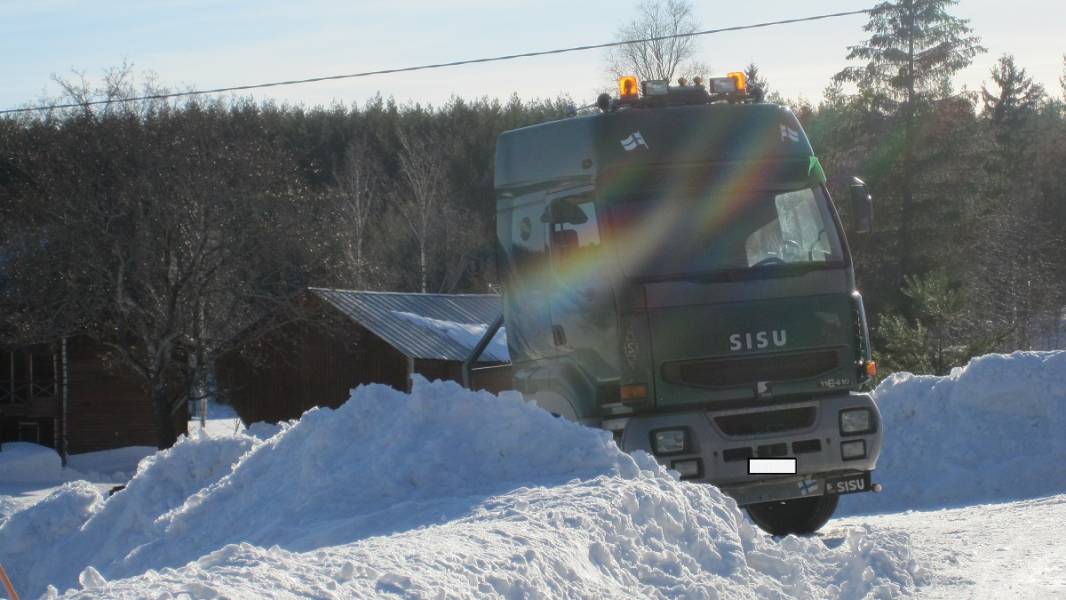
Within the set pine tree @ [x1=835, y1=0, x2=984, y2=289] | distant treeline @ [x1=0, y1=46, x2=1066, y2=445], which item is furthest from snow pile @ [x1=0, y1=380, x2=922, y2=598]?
pine tree @ [x1=835, y1=0, x2=984, y2=289]

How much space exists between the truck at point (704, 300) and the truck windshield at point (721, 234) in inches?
0.5

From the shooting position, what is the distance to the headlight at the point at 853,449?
1046 cm

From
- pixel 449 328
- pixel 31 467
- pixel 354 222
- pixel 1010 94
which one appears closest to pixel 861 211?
pixel 449 328

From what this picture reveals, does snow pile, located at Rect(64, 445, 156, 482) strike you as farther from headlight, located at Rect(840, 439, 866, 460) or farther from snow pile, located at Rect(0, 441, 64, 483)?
headlight, located at Rect(840, 439, 866, 460)

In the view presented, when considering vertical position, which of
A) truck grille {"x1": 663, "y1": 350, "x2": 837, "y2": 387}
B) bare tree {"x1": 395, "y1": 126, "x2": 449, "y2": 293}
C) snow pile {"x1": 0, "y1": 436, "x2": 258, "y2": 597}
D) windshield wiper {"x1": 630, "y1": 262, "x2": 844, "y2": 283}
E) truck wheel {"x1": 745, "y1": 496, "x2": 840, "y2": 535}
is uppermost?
bare tree {"x1": 395, "y1": 126, "x2": 449, "y2": 293}

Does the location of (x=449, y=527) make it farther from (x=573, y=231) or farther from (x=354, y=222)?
(x=354, y=222)

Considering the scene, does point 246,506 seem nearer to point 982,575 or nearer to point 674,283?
point 674,283

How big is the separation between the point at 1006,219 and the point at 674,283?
127ft

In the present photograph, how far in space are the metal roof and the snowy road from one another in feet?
72.1

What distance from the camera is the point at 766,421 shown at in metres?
10.4

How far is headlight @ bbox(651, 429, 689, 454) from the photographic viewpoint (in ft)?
32.9

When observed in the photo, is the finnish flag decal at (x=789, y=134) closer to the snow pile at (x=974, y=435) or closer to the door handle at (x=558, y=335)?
the door handle at (x=558, y=335)

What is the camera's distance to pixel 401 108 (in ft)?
278

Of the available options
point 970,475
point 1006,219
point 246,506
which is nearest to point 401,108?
point 1006,219
